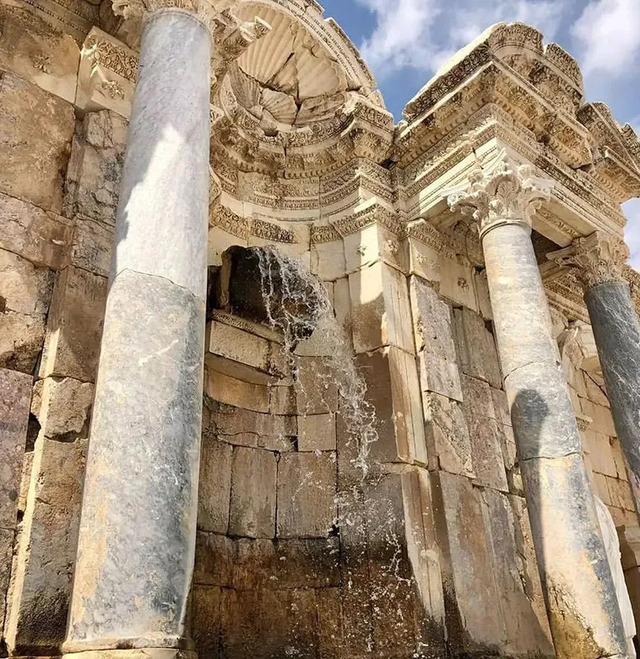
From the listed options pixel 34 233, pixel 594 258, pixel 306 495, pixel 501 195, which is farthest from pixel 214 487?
pixel 594 258

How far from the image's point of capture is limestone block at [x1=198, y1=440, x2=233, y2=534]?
20.3 feet

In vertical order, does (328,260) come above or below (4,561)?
above

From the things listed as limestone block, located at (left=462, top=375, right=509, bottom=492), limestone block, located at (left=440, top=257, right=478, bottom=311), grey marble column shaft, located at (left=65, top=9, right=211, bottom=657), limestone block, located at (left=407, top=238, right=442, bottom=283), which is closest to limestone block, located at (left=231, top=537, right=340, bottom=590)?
limestone block, located at (left=462, top=375, right=509, bottom=492)

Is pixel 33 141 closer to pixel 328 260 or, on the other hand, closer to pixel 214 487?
pixel 214 487

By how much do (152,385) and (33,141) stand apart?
2.84 meters

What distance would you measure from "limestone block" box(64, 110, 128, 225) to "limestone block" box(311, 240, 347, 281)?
3093mm

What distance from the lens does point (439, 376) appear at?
7.47 m

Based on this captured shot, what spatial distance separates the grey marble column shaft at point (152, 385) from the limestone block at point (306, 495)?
3.12m

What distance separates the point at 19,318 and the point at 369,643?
13.6 ft

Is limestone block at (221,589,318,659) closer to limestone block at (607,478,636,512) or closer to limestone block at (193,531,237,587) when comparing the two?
limestone block at (193,531,237,587)

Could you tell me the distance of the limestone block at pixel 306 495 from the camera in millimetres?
6633

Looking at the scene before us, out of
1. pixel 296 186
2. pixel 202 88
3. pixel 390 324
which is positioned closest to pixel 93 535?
pixel 202 88

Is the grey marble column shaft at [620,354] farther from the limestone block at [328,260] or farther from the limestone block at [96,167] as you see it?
the limestone block at [96,167]

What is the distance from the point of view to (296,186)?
8.81 meters
